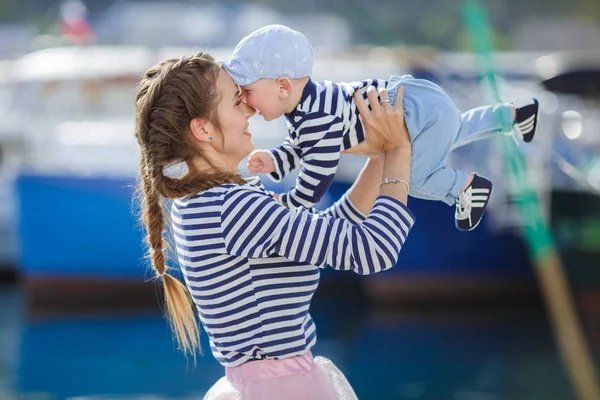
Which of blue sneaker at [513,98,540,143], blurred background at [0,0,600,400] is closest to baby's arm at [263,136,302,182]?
blue sneaker at [513,98,540,143]

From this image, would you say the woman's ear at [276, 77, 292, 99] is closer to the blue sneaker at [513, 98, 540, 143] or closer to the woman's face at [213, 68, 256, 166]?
the woman's face at [213, 68, 256, 166]

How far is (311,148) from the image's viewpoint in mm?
2016

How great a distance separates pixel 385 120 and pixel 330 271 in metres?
8.25

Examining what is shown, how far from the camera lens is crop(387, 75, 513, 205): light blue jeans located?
6.61 feet

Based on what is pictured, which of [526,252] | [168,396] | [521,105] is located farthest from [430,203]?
[521,105]

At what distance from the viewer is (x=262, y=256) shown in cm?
181

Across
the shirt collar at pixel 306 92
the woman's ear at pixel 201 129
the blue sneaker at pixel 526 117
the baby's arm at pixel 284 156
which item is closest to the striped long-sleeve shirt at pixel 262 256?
the woman's ear at pixel 201 129

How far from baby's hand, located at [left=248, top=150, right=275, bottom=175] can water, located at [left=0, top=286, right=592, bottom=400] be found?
497 cm

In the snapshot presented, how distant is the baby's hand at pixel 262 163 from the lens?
2188 millimetres

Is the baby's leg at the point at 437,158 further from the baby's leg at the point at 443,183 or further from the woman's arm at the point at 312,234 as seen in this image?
the woman's arm at the point at 312,234

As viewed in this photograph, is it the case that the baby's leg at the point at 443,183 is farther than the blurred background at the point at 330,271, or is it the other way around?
the blurred background at the point at 330,271

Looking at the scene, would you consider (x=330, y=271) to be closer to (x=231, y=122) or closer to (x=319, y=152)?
(x=319, y=152)

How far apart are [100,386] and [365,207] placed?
5546mm

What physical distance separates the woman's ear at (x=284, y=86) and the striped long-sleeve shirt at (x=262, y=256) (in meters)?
0.20
